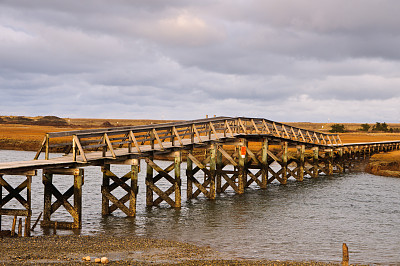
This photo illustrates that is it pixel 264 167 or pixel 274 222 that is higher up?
pixel 264 167

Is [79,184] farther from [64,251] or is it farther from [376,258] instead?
[376,258]

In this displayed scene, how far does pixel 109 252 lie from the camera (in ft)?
57.2

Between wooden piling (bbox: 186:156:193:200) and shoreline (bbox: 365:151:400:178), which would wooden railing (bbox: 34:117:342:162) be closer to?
wooden piling (bbox: 186:156:193:200)

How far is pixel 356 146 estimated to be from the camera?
59781 mm

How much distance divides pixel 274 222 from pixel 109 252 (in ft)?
36.3

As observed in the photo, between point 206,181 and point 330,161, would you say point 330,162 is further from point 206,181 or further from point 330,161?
point 206,181

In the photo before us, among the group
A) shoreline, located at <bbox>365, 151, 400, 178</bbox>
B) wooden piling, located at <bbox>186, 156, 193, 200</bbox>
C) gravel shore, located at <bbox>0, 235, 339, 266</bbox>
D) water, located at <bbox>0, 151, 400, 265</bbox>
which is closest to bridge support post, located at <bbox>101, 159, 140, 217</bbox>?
water, located at <bbox>0, 151, 400, 265</bbox>

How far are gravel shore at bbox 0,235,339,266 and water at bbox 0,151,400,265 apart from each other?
4.56 ft

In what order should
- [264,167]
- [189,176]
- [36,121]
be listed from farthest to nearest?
[36,121], [264,167], [189,176]

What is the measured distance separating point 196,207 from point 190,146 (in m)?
3.99

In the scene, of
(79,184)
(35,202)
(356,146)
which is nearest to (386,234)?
(79,184)

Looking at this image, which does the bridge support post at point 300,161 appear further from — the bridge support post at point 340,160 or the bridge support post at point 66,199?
the bridge support post at point 66,199

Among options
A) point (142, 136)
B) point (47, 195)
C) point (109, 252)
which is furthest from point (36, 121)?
point (109, 252)

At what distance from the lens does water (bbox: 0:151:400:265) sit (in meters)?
20.2
